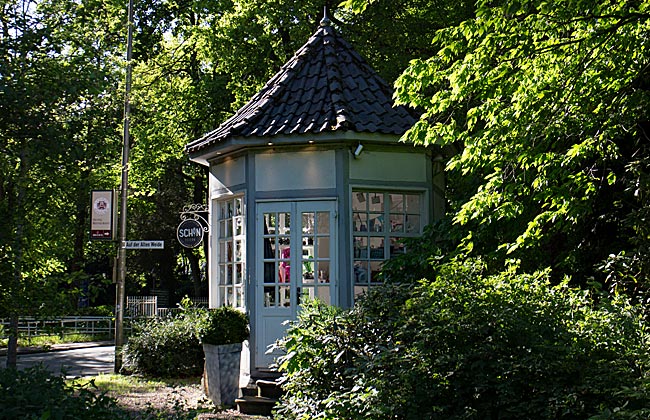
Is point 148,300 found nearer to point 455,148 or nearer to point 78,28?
point 455,148

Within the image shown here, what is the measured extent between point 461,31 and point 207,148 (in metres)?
5.06

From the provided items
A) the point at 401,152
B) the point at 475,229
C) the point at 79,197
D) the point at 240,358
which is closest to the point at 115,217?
the point at 240,358

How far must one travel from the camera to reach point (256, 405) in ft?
36.0

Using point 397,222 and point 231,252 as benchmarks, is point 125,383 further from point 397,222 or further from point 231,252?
point 397,222

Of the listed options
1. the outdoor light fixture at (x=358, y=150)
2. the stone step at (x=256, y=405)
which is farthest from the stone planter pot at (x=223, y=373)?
the outdoor light fixture at (x=358, y=150)

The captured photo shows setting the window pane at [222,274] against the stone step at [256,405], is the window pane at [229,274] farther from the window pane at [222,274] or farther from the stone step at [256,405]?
the stone step at [256,405]

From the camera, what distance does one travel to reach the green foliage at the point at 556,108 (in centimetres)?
859

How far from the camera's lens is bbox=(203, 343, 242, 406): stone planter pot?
1138cm

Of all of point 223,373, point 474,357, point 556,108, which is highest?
point 556,108

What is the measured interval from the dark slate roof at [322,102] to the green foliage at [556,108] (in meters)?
2.14

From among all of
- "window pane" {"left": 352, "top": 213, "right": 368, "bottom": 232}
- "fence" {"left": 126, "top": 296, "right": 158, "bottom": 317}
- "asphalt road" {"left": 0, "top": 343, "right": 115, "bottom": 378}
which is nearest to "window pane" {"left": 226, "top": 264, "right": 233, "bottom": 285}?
"window pane" {"left": 352, "top": 213, "right": 368, "bottom": 232}

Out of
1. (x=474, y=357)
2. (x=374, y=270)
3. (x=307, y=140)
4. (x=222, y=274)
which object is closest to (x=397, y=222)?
(x=374, y=270)

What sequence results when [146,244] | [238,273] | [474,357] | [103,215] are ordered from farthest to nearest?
[103,215] → [146,244] → [238,273] → [474,357]

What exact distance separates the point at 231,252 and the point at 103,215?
4.42 metres
